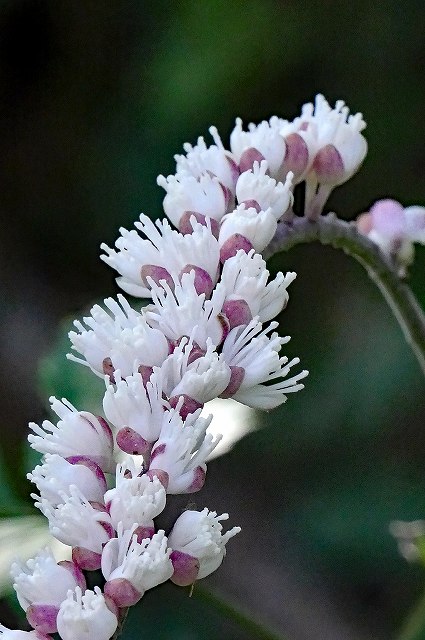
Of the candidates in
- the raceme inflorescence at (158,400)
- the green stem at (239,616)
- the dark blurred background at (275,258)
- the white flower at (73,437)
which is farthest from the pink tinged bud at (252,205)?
the dark blurred background at (275,258)

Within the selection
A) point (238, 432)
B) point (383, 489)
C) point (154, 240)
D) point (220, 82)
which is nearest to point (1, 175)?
point (220, 82)

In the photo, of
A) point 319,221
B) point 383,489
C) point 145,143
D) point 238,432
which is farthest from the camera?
point 145,143

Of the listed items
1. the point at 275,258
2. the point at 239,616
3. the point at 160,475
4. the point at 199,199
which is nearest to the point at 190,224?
the point at 199,199

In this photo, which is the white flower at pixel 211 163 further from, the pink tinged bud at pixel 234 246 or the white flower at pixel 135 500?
the white flower at pixel 135 500

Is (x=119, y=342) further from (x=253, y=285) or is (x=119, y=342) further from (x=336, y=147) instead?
(x=336, y=147)

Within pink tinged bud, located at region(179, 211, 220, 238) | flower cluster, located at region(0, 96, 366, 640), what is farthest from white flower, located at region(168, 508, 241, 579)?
pink tinged bud, located at region(179, 211, 220, 238)

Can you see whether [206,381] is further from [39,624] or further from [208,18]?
[208,18]
